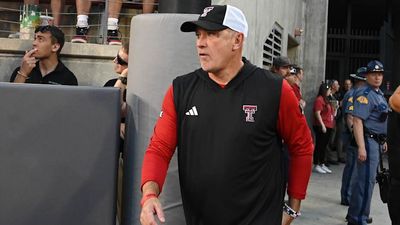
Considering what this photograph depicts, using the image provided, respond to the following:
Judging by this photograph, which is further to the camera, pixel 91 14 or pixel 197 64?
pixel 91 14

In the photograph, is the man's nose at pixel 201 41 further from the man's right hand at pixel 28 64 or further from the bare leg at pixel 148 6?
the bare leg at pixel 148 6

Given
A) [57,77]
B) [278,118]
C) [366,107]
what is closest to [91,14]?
[57,77]

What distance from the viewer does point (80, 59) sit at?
498 centimetres

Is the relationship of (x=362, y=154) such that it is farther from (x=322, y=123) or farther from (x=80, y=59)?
(x=322, y=123)

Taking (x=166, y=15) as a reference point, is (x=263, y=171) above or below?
below

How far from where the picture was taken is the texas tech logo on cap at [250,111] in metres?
2.37

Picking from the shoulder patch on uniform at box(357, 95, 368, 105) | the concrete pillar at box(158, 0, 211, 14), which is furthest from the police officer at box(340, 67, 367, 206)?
the concrete pillar at box(158, 0, 211, 14)

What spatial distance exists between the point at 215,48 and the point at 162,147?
58 cm

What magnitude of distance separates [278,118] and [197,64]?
2.95 ft

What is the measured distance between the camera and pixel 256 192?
2416 mm

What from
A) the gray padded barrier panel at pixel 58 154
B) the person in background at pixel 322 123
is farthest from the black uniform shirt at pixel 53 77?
the person in background at pixel 322 123

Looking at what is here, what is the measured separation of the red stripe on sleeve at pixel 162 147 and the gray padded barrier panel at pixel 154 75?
0.60 m

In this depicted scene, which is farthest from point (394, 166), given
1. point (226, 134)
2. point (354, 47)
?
point (354, 47)

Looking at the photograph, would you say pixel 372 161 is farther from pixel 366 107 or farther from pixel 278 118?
pixel 278 118
